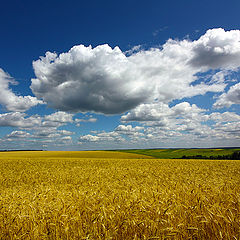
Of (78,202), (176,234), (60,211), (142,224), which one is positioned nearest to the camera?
(176,234)

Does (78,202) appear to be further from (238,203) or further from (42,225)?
(238,203)

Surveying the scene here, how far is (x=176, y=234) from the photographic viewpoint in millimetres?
2969

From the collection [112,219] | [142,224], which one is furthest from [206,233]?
[112,219]

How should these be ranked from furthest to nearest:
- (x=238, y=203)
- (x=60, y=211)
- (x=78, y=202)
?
(x=78, y=202) < (x=238, y=203) < (x=60, y=211)

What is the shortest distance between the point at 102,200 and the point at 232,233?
3.20m

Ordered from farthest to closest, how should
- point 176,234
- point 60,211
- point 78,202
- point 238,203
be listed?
point 78,202
point 238,203
point 60,211
point 176,234

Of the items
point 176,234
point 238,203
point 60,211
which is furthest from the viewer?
point 238,203

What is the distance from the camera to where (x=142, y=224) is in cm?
324

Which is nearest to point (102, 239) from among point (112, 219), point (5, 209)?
point (112, 219)

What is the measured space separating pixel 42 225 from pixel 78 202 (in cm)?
138

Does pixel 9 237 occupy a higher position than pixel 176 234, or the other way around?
pixel 176 234

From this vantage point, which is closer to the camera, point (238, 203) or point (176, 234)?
point (176, 234)

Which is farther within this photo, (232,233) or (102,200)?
(102,200)

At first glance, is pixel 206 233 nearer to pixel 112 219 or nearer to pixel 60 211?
pixel 112 219
